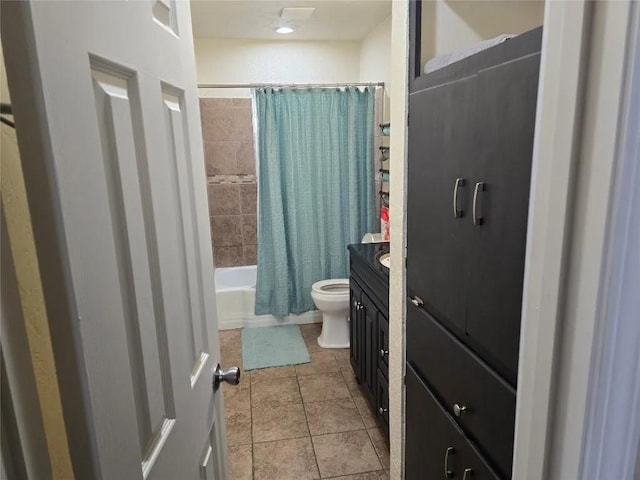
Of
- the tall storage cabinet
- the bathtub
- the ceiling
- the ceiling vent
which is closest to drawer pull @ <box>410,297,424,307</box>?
the tall storage cabinet

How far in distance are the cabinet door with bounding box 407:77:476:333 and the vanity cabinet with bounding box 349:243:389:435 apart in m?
0.65

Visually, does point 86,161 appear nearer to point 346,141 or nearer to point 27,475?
point 27,475

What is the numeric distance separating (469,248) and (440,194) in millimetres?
196

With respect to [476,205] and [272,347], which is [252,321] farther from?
[476,205]

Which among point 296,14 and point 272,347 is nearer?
point 296,14

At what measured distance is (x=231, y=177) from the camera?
158 inches

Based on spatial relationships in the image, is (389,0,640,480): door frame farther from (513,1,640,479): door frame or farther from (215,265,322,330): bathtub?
(215,265,322,330): bathtub

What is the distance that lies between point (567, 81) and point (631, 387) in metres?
0.41

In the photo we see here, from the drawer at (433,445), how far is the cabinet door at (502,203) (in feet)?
0.99

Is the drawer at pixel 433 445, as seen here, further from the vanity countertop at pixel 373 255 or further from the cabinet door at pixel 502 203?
the vanity countertop at pixel 373 255

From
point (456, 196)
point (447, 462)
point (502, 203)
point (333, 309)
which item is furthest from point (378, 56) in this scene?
point (447, 462)

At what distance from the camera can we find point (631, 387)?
1.89ft

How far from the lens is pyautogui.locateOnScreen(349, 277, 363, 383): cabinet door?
2555 millimetres

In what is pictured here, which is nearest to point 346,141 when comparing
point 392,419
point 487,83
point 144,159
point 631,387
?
point 392,419
